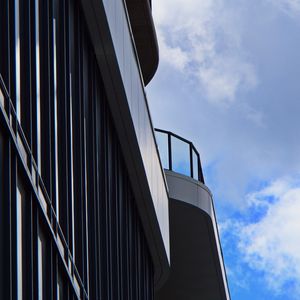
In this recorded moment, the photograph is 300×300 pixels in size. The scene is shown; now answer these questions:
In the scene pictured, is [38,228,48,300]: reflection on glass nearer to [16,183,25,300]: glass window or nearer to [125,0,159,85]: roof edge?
[16,183,25,300]: glass window

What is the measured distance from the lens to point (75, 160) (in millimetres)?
22109

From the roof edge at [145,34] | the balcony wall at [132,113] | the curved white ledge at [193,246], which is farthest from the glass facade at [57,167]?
the roof edge at [145,34]

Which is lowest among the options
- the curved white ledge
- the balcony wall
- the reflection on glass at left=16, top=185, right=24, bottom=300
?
the reflection on glass at left=16, top=185, right=24, bottom=300

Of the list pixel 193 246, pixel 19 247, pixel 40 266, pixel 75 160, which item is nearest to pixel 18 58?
pixel 19 247

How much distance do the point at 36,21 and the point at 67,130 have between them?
9.26 feet

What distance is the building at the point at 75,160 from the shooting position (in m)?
16.9

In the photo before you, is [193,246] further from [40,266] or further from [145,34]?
[40,266]

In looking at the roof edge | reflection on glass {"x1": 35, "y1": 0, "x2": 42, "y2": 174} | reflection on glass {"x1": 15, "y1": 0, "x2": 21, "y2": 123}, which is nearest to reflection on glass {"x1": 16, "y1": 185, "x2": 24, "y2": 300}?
reflection on glass {"x1": 15, "y1": 0, "x2": 21, "y2": 123}

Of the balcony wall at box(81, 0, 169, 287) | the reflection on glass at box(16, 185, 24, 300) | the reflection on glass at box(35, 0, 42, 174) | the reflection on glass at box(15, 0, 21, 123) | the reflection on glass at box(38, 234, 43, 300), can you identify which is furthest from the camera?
the balcony wall at box(81, 0, 169, 287)

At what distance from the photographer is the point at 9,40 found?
16.8 meters

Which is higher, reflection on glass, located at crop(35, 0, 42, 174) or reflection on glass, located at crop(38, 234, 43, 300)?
reflection on glass, located at crop(35, 0, 42, 174)

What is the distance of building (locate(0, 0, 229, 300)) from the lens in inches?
666

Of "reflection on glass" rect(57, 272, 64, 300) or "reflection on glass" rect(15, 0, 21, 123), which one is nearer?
"reflection on glass" rect(15, 0, 21, 123)

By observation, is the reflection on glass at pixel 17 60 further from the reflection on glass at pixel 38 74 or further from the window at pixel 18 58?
the reflection on glass at pixel 38 74
